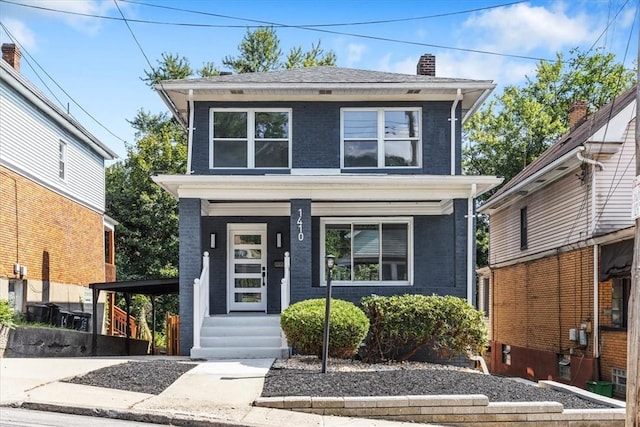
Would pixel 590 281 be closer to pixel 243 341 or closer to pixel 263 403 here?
pixel 243 341

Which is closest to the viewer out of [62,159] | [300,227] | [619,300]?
[300,227]

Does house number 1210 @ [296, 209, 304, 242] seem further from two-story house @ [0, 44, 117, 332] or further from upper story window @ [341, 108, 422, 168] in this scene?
two-story house @ [0, 44, 117, 332]

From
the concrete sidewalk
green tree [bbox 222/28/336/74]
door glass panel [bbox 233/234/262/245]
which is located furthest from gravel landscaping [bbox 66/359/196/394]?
green tree [bbox 222/28/336/74]

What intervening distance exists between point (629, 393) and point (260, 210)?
10942mm

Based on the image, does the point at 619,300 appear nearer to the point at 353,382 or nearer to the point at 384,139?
the point at 384,139

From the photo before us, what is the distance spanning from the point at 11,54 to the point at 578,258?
57.3ft

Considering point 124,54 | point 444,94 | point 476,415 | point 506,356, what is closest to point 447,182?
point 444,94

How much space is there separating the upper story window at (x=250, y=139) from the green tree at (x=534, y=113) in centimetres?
1883

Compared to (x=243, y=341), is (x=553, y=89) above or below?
above

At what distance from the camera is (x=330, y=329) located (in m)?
12.4

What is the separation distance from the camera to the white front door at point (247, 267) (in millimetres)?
17141

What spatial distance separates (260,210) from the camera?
17031 millimetres

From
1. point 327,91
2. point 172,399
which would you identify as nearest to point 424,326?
point 172,399

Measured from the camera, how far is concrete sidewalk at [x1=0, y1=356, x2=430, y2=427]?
27.8 ft
